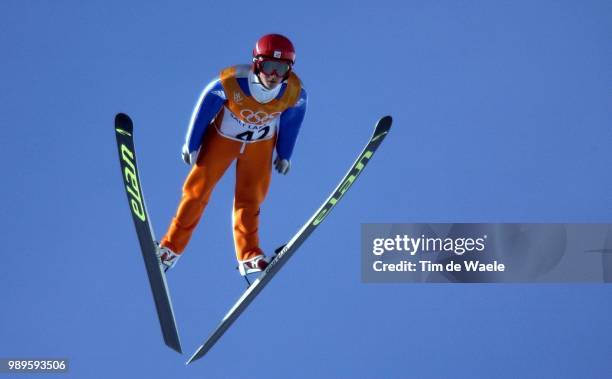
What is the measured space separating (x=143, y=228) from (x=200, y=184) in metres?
0.86

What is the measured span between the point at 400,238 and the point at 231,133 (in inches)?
210

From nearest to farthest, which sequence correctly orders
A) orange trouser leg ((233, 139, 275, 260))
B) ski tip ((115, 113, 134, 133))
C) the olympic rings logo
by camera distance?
ski tip ((115, 113, 134, 133)), the olympic rings logo, orange trouser leg ((233, 139, 275, 260))

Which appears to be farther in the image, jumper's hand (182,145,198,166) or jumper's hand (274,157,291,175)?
jumper's hand (274,157,291,175)

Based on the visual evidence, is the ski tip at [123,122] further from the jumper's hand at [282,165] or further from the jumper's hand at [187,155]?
the jumper's hand at [282,165]

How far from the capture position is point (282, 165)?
916 cm

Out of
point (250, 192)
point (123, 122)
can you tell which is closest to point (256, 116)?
point (250, 192)

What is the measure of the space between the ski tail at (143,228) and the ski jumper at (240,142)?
2.01 ft

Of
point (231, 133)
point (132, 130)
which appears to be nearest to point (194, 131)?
point (231, 133)

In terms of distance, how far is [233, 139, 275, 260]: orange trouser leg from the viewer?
359 inches

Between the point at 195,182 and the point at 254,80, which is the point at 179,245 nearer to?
the point at 195,182

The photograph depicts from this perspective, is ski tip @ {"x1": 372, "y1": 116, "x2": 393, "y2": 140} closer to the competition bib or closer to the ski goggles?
the competition bib

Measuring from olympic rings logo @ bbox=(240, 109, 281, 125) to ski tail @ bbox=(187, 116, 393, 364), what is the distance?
0.85 meters

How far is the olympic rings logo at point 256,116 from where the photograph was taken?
8789mm

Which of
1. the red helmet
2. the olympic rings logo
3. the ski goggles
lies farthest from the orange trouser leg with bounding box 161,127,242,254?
the red helmet
